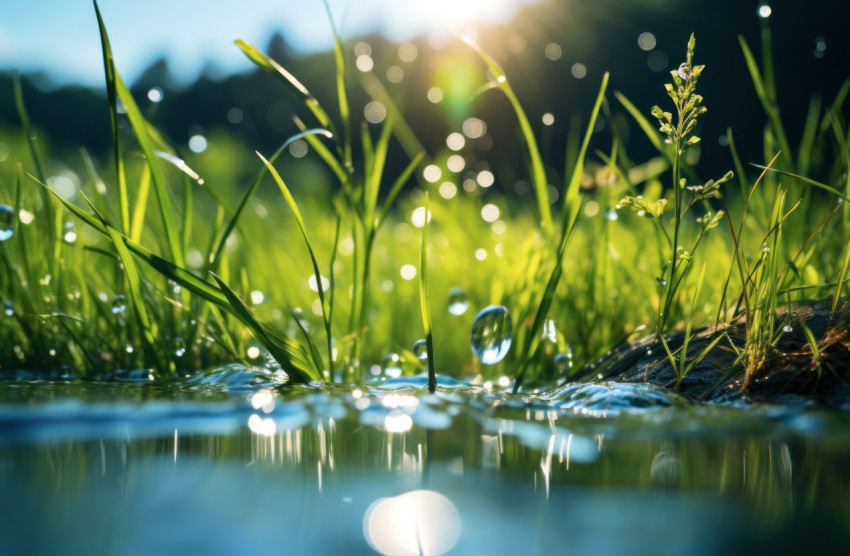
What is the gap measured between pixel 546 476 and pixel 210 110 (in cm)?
1009

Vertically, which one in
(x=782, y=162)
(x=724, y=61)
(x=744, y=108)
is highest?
(x=724, y=61)

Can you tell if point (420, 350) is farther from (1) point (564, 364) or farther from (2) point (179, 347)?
(2) point (179, 347)

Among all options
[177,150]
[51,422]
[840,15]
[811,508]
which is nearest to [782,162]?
[811,508]

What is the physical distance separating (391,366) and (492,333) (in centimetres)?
47

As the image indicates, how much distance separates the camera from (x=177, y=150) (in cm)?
153

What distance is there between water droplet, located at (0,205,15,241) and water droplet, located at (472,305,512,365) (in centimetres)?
115

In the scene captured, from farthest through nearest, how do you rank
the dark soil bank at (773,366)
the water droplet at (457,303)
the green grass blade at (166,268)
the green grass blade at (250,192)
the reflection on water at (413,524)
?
1. the water droplet at (457,303)
2. the green grass blade at (250,192)
3. the green grass blade at (166,268)
4. the dark soil bank at (773,366)
5. the reflection on water at (413,524)

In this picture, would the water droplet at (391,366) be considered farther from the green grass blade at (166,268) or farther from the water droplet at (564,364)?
the green grass blade at (166,268)

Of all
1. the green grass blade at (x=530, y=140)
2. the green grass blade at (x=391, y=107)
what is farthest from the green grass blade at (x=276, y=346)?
the green grass blade at (x=530, y=140)

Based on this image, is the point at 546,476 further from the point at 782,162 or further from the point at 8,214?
the point at 8,214

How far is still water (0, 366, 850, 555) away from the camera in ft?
1.87

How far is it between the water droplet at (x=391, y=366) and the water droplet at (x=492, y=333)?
0.34 m

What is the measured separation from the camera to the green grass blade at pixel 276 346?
3.81 feet

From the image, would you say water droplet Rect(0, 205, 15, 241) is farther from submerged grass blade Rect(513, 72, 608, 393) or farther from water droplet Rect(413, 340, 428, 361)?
submerged grass blade Rect(513, 72, 608, 393)
